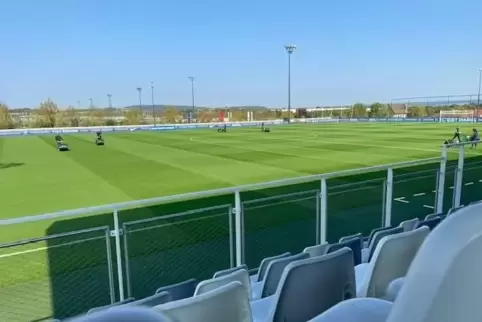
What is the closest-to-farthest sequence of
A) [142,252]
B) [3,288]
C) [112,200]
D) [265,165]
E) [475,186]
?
[3,288], [142,252], [475,186], [112,200], [265,165]

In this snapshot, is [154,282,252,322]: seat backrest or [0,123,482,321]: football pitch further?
[0,123,482,321]: football pitch

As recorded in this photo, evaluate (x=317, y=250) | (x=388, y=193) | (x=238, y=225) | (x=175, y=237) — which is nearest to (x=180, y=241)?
(x=175, y=237)

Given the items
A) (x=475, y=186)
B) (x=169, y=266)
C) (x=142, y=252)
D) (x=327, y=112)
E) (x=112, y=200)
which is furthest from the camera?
(x=327, y=112)

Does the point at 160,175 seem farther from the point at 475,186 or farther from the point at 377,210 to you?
the point at 475,186

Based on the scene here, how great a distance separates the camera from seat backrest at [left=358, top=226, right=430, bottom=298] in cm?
180

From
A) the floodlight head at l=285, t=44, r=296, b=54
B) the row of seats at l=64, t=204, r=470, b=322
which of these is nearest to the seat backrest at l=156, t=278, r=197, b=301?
the row of seats at l=64, t=204, r=470, b=322

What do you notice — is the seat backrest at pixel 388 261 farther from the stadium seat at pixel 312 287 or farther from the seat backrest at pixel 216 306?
Answer: the seat backrest at pixel 216 306

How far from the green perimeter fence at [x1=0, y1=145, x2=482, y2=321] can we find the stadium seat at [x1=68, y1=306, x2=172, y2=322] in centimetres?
223

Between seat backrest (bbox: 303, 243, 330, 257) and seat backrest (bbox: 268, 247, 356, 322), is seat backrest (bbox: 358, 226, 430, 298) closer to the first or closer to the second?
seat backrest (bbox: 268, 247, 356, 322)

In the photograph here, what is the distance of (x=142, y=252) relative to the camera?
5.71 meters

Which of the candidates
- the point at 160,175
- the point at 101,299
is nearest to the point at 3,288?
the point at 101,299

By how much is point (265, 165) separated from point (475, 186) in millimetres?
7873

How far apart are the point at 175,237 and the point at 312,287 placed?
16.2ft

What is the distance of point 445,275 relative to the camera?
564 millimetres
